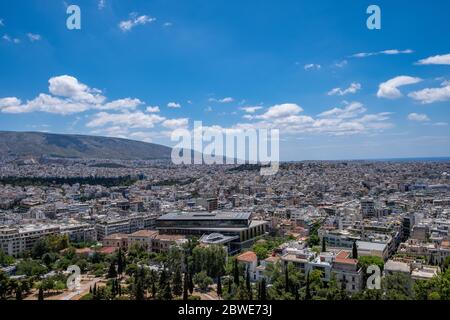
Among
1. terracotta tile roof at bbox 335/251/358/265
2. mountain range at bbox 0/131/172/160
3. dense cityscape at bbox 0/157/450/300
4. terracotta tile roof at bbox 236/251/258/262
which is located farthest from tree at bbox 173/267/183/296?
mountain range at bbox 0/131/172/160

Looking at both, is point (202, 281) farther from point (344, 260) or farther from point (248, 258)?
point (344, 260)

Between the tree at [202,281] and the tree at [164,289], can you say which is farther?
the tree at [202,281]

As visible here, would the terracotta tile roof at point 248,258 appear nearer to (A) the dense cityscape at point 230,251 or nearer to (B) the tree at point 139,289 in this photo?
(A) the dense cityscape at point 230,251

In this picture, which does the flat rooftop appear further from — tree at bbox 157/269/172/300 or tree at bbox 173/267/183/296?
tree at bbox 173/267/183/296

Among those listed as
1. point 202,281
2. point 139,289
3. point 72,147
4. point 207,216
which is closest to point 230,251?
point 207,216

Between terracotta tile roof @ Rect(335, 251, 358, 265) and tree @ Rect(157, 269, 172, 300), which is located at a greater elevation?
terracotta tile roof @ Rect(335, 251, 358, 265)

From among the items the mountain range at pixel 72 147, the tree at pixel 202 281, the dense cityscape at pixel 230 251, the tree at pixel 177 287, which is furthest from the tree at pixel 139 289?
the mountain range at pixel 72 147
